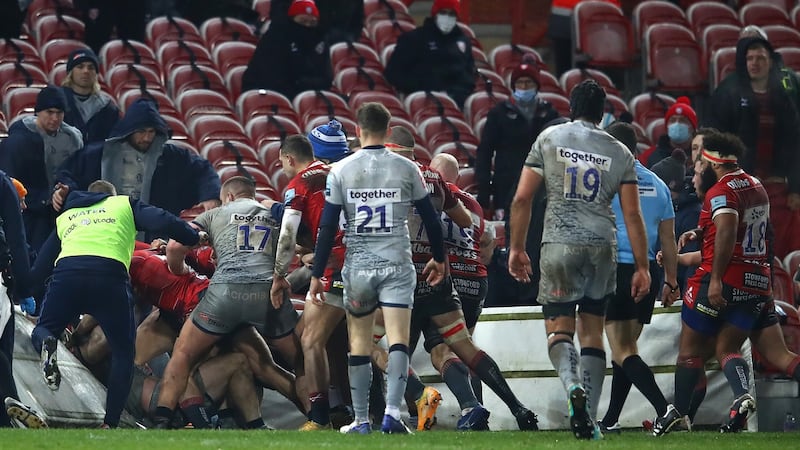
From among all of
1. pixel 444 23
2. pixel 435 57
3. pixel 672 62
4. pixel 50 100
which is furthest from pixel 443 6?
pixel 50 100

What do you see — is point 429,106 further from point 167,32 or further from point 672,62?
point 672,62

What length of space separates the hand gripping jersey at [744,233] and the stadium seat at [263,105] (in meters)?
6.44

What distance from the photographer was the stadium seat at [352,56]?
17.7 meters

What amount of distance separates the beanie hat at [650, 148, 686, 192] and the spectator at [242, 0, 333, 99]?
4.54m

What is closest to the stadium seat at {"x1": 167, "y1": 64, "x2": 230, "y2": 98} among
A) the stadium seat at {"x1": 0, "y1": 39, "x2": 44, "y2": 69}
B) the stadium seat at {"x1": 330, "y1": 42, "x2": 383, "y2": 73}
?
the stadium seat at {"x1": 0, "y1": 39, "x2": 44, "y2": 69}

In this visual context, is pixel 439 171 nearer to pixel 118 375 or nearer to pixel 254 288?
pixel 254 288

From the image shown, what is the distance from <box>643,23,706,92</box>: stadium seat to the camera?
1858 cm

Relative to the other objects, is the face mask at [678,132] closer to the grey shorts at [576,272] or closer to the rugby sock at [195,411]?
the rugby sock at [195,411]

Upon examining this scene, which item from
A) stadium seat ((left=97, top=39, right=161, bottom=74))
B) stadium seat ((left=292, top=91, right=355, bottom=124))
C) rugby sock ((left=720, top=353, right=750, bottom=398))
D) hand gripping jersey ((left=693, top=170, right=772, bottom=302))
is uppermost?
stadium seat ((left=97, top=39, right=161, bottom=74))

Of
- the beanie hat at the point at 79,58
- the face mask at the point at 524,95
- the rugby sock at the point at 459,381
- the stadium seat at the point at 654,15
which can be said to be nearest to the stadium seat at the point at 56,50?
the beanie hat at the point at 79,58

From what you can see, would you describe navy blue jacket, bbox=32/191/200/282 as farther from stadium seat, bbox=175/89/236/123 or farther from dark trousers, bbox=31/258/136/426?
stadium seat, bbox=175/89/236/123

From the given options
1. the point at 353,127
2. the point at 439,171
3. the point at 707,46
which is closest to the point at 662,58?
the point at 707,46

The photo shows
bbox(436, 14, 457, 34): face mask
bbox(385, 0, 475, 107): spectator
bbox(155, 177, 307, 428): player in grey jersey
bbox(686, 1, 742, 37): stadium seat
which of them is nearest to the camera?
bbox(155, 177, 307, 428): player in grey jersey

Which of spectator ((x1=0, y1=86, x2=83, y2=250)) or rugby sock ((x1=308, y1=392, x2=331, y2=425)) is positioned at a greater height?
spectator ((x1=0, y1=86, x2=83, y2=250))
